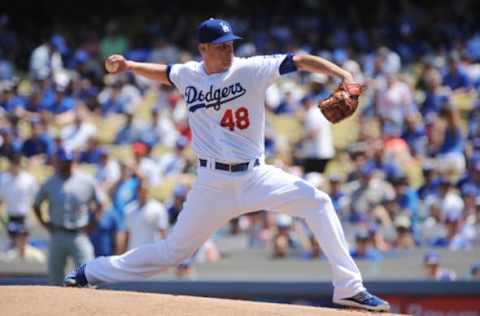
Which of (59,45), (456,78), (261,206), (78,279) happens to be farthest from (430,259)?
(59,45)

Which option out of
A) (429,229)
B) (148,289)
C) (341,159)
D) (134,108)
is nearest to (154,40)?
(134,108)

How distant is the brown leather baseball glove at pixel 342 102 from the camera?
6.36 m

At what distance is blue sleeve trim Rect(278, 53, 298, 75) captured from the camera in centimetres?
643

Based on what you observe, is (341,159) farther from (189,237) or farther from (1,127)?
(189,237)

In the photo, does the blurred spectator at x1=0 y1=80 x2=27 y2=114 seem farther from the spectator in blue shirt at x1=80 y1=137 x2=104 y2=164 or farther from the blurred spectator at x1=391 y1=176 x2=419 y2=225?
the blurred spectator at x1=391 y1=176 x2=419 y2=225

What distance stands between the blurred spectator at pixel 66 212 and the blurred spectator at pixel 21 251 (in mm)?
1613

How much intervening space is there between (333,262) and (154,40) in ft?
46.0

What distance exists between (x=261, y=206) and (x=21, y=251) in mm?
6396

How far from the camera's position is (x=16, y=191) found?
13477mm

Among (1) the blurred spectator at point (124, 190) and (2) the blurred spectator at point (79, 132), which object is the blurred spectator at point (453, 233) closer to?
(1) the blurred spectator at point (124, 190)

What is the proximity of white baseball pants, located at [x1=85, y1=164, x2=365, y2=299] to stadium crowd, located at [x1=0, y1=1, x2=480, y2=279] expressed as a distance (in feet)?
14.7

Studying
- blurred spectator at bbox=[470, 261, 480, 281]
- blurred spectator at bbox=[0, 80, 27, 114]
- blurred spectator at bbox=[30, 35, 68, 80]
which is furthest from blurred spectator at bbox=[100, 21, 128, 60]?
blurred spectator at bbox=[470, 261, 480, 281]

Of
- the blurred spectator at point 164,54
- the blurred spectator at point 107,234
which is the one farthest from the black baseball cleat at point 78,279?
the blurred spectator at point 164,54

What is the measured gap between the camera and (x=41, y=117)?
16.2 metres
